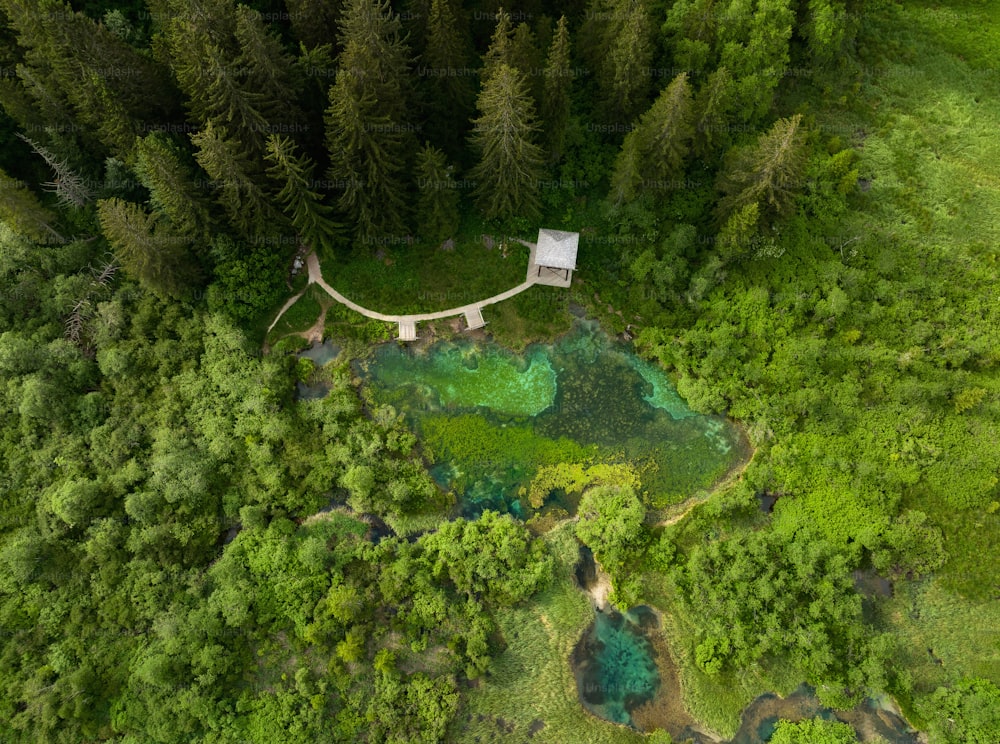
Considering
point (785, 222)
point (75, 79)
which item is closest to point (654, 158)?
point (785, 222)

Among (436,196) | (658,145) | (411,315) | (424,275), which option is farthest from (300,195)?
(658,145)

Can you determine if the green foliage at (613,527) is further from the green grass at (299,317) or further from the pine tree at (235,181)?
the pine tree at (235,181)

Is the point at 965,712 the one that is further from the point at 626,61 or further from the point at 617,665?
the point at 626,61

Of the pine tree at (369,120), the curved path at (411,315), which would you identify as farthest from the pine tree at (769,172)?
the pine tree at (369,120)

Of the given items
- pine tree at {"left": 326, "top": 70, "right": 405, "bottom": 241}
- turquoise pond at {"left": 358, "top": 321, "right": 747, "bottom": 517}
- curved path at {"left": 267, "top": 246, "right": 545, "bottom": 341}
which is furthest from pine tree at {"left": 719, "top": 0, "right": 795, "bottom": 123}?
pine tree at {"left": 326, "top": 70, "right": 405, "bottom": 241}

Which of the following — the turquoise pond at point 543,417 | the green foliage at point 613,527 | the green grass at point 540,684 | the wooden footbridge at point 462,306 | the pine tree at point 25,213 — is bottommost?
the green grass at point 540,684

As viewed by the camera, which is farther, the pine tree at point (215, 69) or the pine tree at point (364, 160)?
the pine tree at point (364, 160)

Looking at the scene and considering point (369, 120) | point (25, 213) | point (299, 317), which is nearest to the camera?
point (369, 120)
